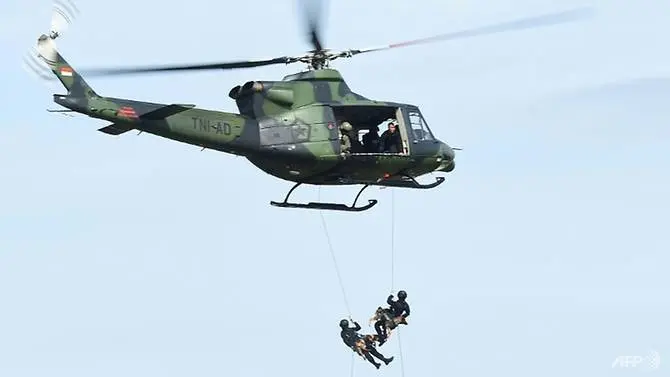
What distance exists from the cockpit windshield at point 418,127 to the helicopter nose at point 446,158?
356mm

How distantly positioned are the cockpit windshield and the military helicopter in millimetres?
18

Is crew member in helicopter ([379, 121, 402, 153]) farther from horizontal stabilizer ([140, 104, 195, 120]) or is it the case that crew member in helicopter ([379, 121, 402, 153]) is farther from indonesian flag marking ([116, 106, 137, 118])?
indonesian flag marking ([116, 106, 137, 118])

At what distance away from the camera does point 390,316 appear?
40188 mm

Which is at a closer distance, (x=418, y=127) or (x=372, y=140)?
(x=372, y=140)

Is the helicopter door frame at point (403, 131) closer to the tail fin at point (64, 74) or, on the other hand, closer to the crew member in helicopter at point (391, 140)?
the crew member in helicopter at point (391, 140)

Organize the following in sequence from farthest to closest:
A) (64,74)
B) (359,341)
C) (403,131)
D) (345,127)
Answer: (359,341)
(403,131)
(345,127)
(64,74)

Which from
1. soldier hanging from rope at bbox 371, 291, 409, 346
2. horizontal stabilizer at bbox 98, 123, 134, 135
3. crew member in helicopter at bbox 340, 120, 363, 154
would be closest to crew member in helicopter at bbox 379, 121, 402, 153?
crew member in helicopter at bbox 340, 120, 363, 154

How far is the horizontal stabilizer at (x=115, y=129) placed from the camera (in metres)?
36.2

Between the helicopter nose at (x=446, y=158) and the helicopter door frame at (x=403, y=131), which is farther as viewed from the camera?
the helicopter nose at (x=446, y=158)

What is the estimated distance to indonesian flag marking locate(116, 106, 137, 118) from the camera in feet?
118

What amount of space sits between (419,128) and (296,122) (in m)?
2.71

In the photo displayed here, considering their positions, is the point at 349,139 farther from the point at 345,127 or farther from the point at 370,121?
the point at 370,121

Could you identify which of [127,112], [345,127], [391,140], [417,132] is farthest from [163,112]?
[417,132]

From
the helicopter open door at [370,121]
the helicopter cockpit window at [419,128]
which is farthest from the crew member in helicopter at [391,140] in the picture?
the helicopter cockpit window at [419,128]
